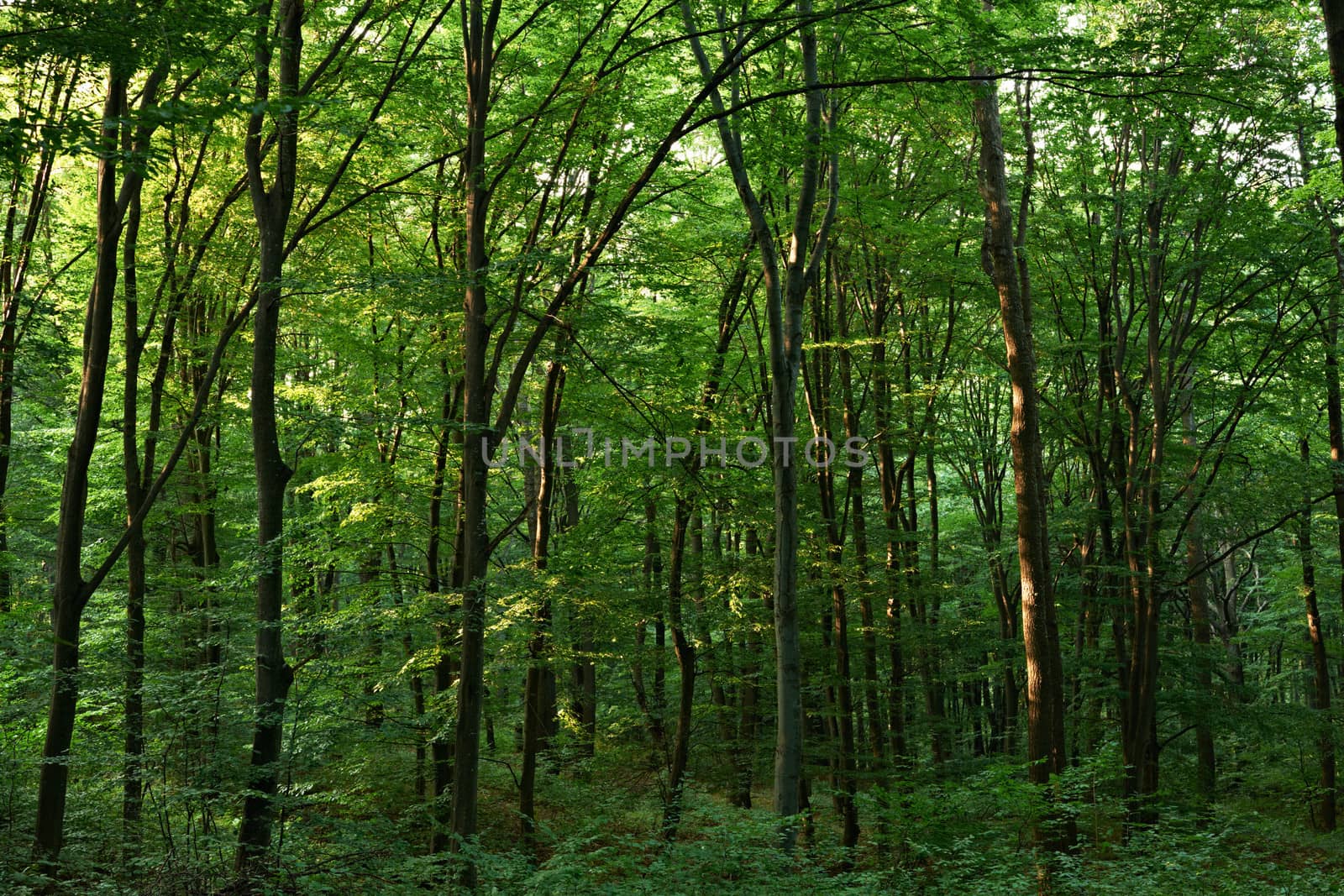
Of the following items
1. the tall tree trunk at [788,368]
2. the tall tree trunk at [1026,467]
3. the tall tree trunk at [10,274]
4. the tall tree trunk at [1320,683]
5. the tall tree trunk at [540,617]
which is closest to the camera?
the tall tree trunk at [788,368]

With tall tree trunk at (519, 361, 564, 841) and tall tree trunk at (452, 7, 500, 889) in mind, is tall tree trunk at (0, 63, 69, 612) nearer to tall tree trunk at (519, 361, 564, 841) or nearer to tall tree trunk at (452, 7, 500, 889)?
tall tree trunk at (452, 7, 500, 889)

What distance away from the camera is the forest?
759 centimetres

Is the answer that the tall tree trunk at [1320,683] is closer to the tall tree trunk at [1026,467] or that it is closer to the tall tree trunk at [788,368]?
the tall tree trunk at [1026,467]

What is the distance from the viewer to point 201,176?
12.4 m

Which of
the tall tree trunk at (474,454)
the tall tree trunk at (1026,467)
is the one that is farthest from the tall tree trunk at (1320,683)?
the tall tree trunk at (474,454)

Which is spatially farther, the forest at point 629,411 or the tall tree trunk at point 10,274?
the tall tree trunk at point 10,274

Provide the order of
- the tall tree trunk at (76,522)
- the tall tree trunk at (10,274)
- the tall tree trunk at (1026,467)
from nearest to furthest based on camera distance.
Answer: the tall tree trunk at (76,522), the tall tree trunk at (1026,467), the tall tree trunk at (10,274)

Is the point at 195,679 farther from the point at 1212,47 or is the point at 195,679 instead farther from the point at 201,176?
the point at 1212,47

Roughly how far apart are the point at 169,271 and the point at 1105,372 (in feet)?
45.7

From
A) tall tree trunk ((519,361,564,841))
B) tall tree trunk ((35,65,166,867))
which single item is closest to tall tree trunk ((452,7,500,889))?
tall tree trunk ((519,361,564,841))

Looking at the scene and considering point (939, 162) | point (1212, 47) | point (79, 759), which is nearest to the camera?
point (79, 759)

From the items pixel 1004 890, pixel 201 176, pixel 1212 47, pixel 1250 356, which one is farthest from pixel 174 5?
pixel 1250 356

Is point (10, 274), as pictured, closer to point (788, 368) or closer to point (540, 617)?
point (540, 617)

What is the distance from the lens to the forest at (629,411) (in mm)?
7594
